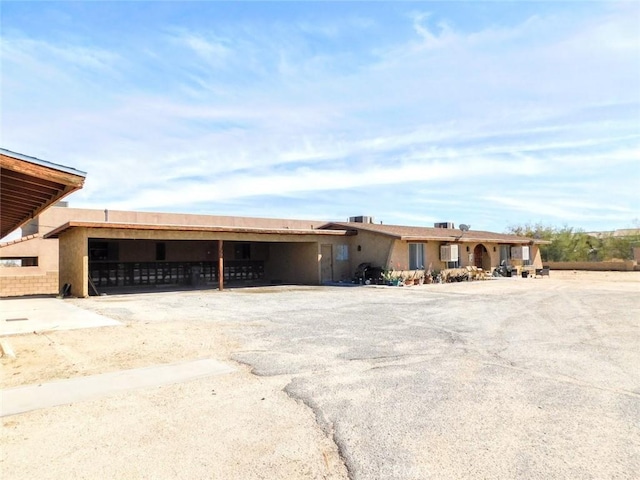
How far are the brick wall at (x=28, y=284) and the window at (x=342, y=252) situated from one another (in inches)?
588

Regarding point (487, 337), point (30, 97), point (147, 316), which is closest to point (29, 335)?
point (147, 316)

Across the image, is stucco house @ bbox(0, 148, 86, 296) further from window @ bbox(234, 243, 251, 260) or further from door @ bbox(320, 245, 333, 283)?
door @ bbox(320, 245, 333, 283)

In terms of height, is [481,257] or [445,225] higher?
[445,225]

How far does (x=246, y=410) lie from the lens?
14.4 feet

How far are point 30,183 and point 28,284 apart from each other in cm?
1882

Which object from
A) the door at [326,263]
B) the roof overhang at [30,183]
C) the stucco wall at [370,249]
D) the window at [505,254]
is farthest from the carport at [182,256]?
the window at [505,254]

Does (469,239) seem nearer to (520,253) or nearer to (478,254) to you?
(478,254)

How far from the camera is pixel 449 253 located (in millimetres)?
24250

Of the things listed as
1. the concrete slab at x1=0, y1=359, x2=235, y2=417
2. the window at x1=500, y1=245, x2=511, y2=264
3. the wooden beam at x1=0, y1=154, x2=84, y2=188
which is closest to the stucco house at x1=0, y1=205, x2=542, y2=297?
the window at x1=500, y1=245, x2=511, y2=264

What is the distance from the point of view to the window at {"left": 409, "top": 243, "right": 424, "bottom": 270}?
2331 cm

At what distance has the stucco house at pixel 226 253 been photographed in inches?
846

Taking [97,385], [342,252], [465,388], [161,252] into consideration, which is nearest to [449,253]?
[342,252]

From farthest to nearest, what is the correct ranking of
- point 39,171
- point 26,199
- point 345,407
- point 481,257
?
point 481,257 → point 26,199 → point 39,171 → point 345,407

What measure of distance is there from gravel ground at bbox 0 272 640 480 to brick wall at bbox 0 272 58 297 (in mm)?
17319
